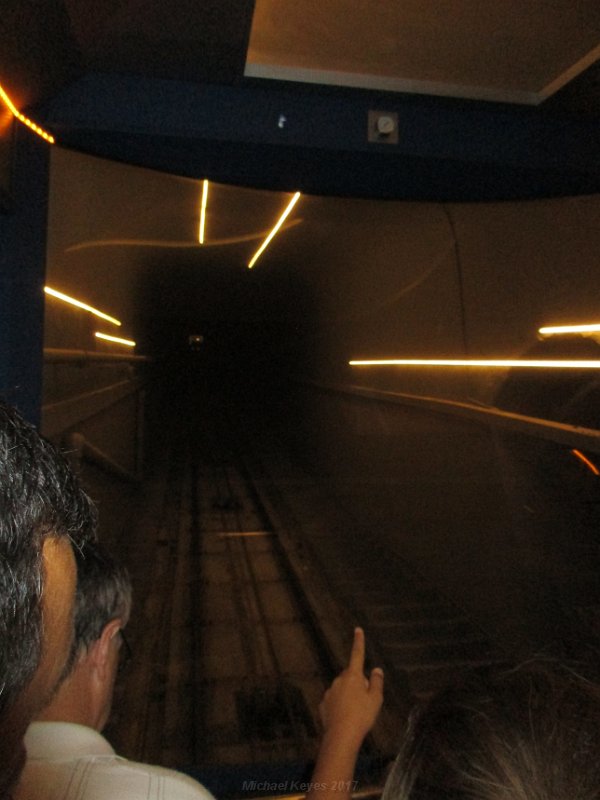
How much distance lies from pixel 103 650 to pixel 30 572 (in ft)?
3.92

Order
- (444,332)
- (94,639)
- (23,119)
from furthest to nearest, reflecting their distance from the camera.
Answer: (444,332) < (23,119) < (94,639)

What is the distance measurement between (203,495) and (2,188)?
Answer: 6.33m

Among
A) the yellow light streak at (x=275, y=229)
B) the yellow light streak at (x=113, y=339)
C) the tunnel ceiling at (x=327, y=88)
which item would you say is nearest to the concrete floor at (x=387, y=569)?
the yellow light streak at (x=113, y=339)

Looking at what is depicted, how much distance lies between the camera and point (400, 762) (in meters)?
0.84

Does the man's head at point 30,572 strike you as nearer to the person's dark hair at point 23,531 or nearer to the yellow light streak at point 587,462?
the person's dark hair at point 23,531

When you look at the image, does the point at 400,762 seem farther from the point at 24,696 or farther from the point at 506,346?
the point at 506,346

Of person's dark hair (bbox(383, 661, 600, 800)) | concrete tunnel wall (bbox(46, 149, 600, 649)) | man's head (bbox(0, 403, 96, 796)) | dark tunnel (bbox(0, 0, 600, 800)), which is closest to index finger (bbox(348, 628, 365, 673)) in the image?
dark tunnel (bbox(0, 0, 600, 800))

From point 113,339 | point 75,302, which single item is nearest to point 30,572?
point 75,302

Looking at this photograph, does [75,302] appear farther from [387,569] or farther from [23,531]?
[23,531]

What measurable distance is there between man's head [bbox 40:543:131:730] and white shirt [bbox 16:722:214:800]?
0.15 meters

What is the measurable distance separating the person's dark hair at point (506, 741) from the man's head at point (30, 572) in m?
0.45

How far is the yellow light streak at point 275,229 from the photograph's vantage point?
5.00 m

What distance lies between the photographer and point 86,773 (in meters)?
1.20

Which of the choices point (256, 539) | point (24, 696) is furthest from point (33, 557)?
point (256, 539)
